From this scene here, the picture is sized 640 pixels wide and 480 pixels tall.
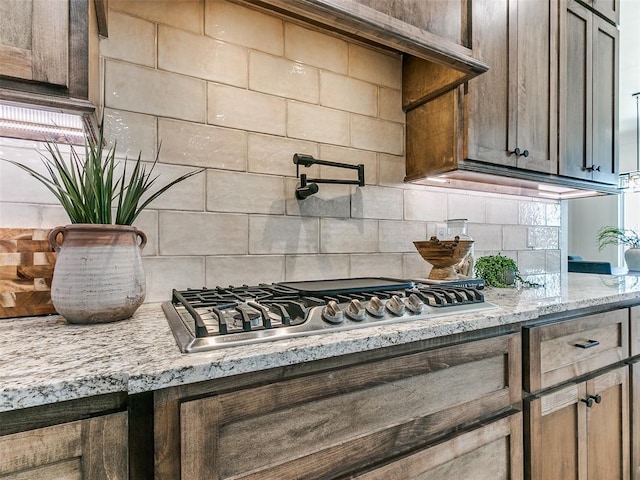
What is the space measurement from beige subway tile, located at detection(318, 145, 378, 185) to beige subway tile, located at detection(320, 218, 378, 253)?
18 centimetres

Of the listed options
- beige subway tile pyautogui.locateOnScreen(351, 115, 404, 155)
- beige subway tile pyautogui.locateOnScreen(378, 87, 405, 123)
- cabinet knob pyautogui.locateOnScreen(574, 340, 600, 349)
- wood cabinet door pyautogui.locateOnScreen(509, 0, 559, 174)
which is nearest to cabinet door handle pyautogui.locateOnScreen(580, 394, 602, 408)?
cabinet knob pyautogui.locateOnScreen(574, 340, 600, 349)

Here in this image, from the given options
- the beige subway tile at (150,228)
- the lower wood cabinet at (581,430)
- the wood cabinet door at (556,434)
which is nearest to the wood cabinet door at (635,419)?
the lower wood cabinet at (581,430)

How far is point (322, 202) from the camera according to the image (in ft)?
4.78

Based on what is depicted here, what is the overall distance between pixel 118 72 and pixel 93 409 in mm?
965

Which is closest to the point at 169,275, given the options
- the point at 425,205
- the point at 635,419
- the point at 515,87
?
the point at 425,205

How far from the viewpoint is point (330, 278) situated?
1461mm

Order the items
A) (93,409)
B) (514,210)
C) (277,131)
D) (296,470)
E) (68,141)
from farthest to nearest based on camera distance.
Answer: (514,210), (277,131), (68,141), (296,470), (93,409)

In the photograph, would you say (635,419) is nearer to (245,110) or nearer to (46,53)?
(245,110)

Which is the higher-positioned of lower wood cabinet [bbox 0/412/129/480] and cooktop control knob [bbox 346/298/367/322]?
cooktop control knob [bbox 346/298/367/322]

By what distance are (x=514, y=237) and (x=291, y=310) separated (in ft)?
5.51

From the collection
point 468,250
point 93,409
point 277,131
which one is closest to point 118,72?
point 277,131

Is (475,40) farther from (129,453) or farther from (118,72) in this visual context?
(129,453)

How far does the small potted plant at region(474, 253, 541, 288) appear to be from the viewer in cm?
148

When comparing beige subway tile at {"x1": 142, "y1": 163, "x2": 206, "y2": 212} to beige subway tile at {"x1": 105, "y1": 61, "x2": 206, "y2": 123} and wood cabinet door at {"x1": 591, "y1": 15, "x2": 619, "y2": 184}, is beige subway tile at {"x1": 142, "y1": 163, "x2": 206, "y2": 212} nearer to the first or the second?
beige subway tile at {"x1": 105, "y1": 61, "x2": 206, "y2": 123}
